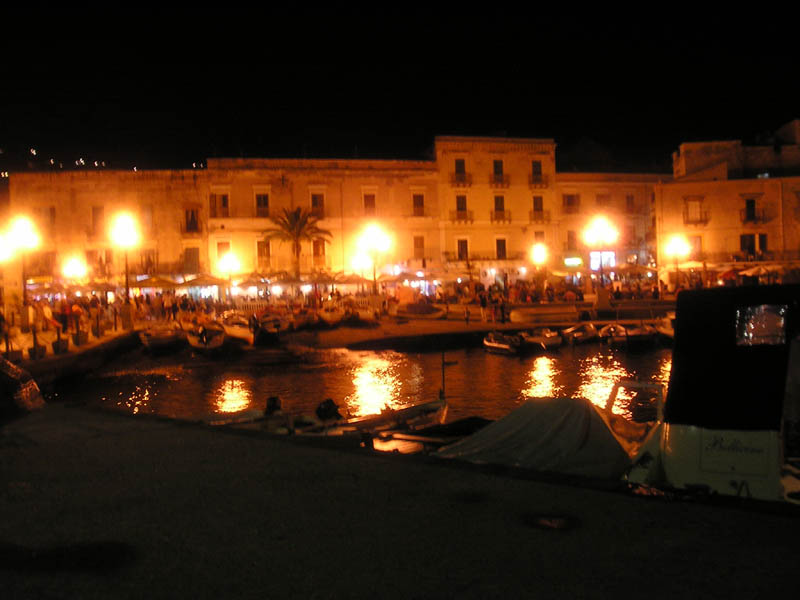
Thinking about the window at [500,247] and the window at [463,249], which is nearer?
the window at [463,249]

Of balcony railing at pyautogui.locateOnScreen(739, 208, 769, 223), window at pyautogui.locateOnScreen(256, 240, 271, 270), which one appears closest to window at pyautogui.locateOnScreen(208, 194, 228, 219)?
window at pyautogui.locateOnScreen(256, 240, 271, 270)

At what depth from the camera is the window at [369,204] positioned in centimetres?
4369

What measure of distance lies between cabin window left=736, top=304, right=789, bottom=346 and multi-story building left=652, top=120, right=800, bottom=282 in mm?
36686

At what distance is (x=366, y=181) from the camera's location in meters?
43.6

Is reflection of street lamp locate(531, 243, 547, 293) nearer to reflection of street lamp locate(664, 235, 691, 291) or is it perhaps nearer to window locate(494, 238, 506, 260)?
window locate(494, 238, 506, 260)

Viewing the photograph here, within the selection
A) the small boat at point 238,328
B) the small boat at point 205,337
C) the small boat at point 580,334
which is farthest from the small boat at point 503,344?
the small boat at point 205,337

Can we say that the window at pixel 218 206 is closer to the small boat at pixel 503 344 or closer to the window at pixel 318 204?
the window at pixel 318 204

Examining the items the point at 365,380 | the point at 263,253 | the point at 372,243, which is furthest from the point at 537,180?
the point at 365,380

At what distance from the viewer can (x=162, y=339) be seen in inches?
1115

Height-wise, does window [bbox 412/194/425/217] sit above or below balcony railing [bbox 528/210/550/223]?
above

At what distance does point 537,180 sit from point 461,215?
5842 millimetres

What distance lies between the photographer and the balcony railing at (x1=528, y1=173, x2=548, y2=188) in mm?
45688

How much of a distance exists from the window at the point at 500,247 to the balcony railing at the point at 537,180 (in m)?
4.26

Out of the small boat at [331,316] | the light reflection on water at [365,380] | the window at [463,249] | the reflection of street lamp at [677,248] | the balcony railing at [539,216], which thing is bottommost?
the light reflection on water at [365,380]
